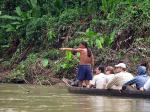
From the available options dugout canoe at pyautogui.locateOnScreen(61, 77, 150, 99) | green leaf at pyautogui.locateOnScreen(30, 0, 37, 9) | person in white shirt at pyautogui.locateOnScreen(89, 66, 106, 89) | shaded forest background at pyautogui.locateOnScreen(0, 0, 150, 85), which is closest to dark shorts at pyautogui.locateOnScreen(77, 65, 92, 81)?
dugout canoe at pyautogui.locateOnScreen(61, 77, 150, 99)

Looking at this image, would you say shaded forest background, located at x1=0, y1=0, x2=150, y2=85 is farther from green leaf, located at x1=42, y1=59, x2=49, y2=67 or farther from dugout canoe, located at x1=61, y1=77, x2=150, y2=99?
dugout canoe, located at x1=61, y1=77, x2=150, y2=99

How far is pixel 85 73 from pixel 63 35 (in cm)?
660

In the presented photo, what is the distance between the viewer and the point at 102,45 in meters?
18.8

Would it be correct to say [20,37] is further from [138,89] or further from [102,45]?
[138,89]

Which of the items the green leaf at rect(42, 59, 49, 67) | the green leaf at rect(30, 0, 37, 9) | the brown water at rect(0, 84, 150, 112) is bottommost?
the brown water at rect(0, 84, 150, 112)

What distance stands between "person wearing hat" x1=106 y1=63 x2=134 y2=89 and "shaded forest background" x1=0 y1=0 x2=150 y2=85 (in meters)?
3.85

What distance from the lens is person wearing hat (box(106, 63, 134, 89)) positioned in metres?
12.9

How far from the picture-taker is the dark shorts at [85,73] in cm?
1507

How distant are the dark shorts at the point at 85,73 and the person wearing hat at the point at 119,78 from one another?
194 centimetres

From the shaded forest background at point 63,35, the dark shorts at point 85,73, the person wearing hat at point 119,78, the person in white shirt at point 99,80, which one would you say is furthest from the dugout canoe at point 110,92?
the shaded forest background at point 63,35

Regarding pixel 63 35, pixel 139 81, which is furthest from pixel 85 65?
pixel 63 35

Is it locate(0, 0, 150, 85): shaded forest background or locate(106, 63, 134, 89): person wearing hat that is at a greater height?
locate(0, 0, 150, 85): shaded forest background

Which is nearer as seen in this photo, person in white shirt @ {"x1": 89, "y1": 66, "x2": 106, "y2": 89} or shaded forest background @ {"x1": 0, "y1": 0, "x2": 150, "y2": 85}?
person in white shirt @ {"x1": 89, "y1": 66, "x2": 106, "y2": 89}

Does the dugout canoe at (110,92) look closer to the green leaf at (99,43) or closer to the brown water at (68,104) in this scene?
the brown water at (68,104)
